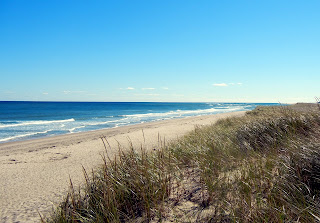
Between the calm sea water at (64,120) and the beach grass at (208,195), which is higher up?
the beach grass at (208,195)

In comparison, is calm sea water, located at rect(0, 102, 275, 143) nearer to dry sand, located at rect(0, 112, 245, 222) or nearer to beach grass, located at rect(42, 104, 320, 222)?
dry sand, located at rect(0, 112, 245, 222)

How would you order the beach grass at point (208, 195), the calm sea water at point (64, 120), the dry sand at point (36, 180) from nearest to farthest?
the beach grass at point (208, 195) < the dry sand at point (36, 180) < the calm sea water at point (64, 120)

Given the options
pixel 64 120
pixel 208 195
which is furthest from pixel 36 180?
pixel 64 120

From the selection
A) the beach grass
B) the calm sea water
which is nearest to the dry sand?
the beach grass

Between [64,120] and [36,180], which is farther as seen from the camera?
[64,120]

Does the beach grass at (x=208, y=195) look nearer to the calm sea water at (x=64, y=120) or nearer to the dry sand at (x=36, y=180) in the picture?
the dry sand at (x=36, y=180)

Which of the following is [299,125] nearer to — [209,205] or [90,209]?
[209,205]

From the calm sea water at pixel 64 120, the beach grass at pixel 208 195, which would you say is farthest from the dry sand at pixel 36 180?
the calm sea water at pixel 64 120

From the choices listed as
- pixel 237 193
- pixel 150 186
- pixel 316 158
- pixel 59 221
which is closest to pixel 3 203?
pixel 59 221

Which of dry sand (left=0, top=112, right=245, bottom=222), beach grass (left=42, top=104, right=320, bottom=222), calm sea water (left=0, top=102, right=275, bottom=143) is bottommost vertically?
calm sea water (left=0, top=102, right=275, bottom=143)

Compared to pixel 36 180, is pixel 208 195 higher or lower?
higher

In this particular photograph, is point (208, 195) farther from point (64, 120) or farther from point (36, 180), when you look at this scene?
point (64, 120)

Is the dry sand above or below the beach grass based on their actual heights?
below

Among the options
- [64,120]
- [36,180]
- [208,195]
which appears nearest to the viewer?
[208,195]
